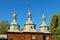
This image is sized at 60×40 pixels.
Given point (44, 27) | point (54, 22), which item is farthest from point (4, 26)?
point (44, 27)

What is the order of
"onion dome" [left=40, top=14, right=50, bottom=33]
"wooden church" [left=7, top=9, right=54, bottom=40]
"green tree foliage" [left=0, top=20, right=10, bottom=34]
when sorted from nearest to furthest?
1. "wooden church" [left=7, top=9, right=54, bottom=40]
2. "onion dome" [left=40, top=14, right=50, bottom=33]
3. "green tree foliage" [left=0, top=20, right=10, bottom=34]

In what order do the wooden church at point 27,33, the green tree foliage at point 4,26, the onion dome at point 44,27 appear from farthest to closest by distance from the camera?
the green tree foliage at point 4,26
the onion dome at point 44,27
the wooden church at point 27,33

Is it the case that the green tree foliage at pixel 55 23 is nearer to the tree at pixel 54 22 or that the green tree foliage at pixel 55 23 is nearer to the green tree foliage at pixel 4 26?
the tree at pixel 54 22

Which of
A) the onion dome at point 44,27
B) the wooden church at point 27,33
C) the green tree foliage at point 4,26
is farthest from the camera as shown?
the green tree foliage at point 4,26

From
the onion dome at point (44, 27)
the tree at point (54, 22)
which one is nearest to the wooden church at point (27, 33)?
the onion dome at point (44, 27)

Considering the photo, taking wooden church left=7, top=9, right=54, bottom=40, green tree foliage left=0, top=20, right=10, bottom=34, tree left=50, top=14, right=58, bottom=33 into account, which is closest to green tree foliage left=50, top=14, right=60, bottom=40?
tree left=50, top=14, right=58, bottom=33

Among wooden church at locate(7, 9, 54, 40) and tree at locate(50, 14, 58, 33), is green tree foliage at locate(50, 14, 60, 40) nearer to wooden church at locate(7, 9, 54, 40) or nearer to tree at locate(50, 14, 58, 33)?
tree at locate(50, 14, 58, 33)

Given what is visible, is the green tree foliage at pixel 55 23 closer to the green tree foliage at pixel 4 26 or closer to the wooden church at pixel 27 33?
the green tree foliage at pixel 4 26

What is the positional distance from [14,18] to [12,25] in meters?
1.97

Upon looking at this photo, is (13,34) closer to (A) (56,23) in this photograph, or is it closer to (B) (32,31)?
(B) (32,31)

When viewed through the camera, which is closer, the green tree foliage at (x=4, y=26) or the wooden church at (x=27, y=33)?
the wooden church at (x=27, y=33)

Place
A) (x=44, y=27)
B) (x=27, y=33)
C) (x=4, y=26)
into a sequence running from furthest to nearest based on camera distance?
(x=4, y=26) → (x=44, y=27) → (x=27, y=33)

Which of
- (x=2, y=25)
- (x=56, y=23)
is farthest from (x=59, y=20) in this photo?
(x=2, y=25)

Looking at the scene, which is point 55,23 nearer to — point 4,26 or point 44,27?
point 4,26
